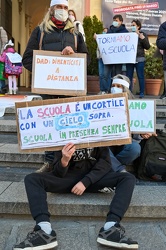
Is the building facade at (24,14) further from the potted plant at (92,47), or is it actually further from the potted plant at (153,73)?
the potted plant at (153,73)

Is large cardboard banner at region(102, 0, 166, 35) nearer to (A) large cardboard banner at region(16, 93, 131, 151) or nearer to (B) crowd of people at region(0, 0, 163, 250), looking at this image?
(B) crowd of people at region(0, 0, 163, 250)

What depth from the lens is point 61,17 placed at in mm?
3477

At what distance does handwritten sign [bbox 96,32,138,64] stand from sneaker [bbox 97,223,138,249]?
14.7 ft

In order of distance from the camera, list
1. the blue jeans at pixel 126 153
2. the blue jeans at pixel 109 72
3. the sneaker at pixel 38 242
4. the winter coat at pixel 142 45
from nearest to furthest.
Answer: the sneaker at pixel 38 242
the blue jeans at pixel 126 153
the blue jeans at pixel 109 72
the winter coat at pixel 142 45

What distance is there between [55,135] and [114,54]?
4.07 m

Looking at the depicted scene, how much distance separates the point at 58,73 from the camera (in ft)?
11.5

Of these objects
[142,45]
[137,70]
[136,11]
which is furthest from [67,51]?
[136,11]

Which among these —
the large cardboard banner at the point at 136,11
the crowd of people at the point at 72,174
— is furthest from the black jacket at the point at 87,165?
the large cardboard banner at the point at 136,11

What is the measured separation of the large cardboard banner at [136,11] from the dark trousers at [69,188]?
685 centimetres

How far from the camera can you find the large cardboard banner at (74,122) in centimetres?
283

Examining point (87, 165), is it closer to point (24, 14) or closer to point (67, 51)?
point (67, 51)

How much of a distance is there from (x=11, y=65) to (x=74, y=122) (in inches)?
225

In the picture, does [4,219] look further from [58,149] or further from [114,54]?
[114,54]

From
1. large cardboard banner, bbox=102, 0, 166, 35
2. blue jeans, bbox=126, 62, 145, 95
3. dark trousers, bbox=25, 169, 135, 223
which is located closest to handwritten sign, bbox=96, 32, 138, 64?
blue jeans, bbox=126, 62, 145, 95
